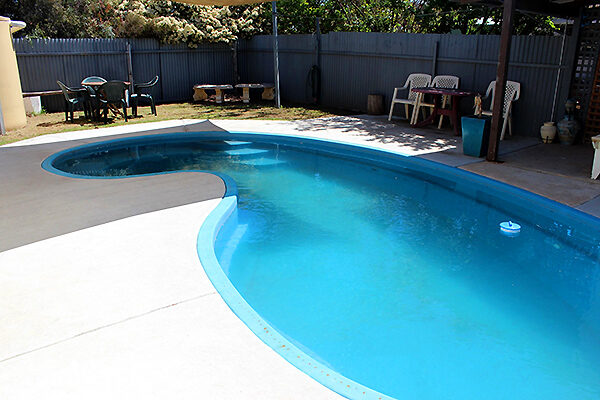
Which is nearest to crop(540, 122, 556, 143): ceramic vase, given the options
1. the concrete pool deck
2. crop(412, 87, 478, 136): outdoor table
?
crop(412, 87, 478, 136): outdoor table

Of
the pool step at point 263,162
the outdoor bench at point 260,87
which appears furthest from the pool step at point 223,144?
the outdoor bench at point 260,87

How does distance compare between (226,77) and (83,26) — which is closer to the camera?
(226,77)

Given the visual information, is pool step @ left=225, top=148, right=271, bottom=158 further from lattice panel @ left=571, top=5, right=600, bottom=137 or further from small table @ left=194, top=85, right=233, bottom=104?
lattice panel @ left=571, top=5, right=600, bottom=137

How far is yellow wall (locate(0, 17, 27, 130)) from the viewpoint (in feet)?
27.3

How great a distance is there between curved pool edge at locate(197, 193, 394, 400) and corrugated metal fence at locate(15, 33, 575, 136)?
6.38 metres

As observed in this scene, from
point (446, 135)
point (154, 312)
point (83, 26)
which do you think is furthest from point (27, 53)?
point (154, 312)

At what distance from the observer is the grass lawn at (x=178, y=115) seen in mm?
8938

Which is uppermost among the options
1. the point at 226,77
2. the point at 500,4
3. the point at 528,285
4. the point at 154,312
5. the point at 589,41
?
the point at 500,4

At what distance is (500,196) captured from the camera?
5613 millimetres

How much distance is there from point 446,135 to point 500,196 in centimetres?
313

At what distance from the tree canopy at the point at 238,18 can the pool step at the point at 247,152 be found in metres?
5.44

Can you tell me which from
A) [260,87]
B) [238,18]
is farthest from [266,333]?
[238,18]

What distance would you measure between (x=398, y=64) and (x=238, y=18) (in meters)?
5.77

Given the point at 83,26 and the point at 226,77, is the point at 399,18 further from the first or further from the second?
the point at 83,26
